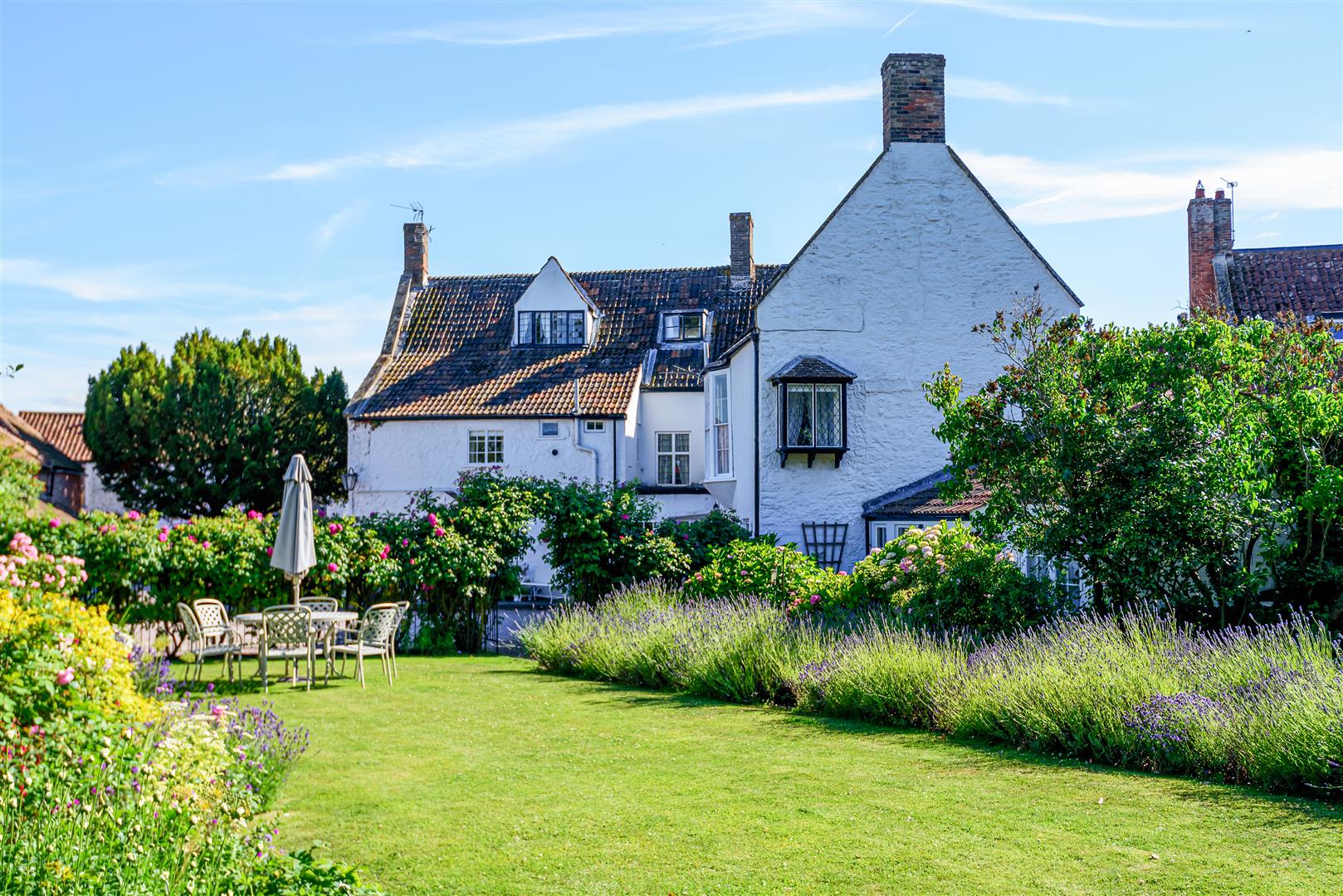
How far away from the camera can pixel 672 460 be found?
35000 millimetres

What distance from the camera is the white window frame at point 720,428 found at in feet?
84.0

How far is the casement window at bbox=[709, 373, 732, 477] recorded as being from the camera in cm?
2562

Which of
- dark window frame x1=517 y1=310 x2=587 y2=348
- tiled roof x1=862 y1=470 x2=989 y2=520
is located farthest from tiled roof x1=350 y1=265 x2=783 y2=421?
tiled roof x1=862 y1=470 x2=989 y2=520

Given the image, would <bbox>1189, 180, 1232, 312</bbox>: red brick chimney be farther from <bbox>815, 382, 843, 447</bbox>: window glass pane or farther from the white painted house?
<bbox>815, 382, 843, 447</bbox>: window glass pane

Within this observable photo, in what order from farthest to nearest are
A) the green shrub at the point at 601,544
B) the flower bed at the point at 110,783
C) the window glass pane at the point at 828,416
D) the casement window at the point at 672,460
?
the casement window at the point at 672,460 < the window glass pane at the point at 828,416 < the green shrub at the point at 601,544 < the flower bed at the point at 110,783

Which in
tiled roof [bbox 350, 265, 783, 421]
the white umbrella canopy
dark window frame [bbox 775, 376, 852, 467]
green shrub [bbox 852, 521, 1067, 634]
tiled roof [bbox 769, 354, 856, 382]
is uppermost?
tiled roof [bbox 350, 265, 783, 421]

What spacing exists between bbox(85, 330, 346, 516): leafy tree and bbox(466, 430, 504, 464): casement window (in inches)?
272

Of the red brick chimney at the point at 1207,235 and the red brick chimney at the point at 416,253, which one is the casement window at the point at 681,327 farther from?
the red brick chimney at the point at 1207,235

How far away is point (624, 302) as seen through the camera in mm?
36781

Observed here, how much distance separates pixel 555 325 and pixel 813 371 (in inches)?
560

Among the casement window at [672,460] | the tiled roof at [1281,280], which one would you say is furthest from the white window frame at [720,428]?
the tiled roof at [1281,280]

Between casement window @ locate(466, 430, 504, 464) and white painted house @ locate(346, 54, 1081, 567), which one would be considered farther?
casement window @ locate(466, 430, 504, 464)

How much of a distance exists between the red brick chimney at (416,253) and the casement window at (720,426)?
568 inches

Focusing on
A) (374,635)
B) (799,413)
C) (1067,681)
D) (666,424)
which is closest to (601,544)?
(799,413)
